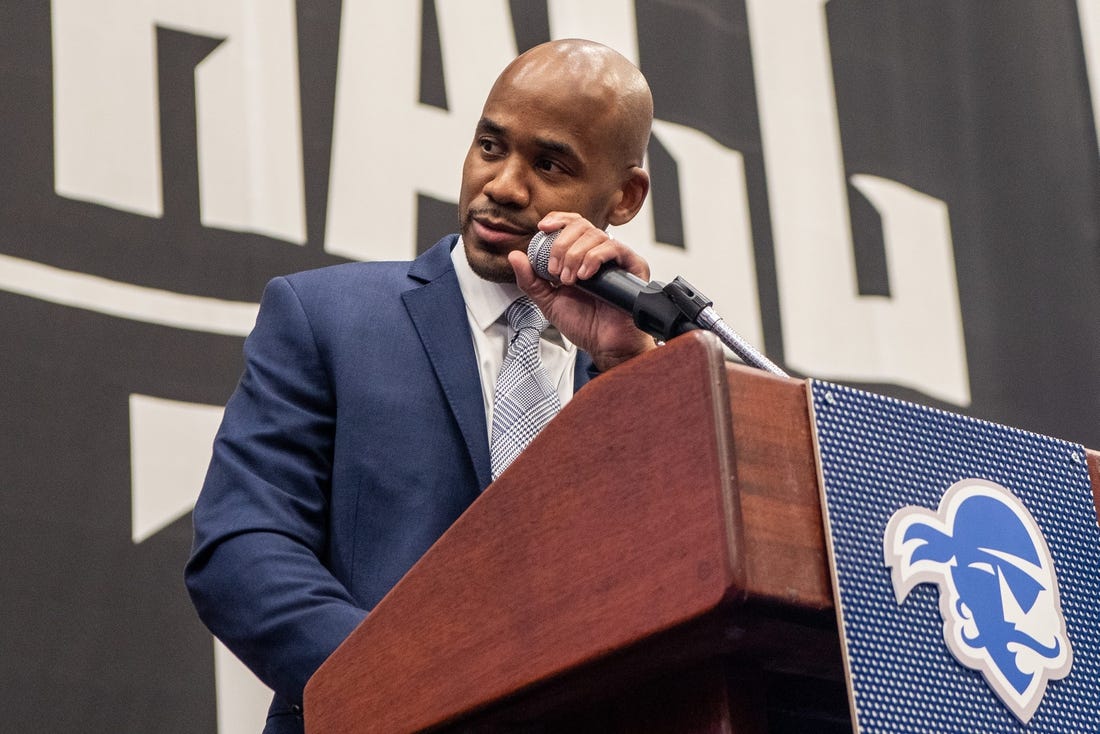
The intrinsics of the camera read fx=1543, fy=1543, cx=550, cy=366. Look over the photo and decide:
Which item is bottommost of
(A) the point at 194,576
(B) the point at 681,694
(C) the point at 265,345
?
(B) the point at 681,694

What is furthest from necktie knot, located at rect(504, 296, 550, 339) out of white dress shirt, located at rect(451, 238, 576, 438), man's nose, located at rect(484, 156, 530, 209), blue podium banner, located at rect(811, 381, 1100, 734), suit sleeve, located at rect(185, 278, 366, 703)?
blue podium banner, located at rect(811, 381, 1100, 734)

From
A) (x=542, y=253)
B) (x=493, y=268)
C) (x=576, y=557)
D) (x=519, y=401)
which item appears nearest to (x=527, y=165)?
(x=493, y=268)

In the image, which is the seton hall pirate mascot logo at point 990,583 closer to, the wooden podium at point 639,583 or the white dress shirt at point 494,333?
the wooden podium at point 639,583

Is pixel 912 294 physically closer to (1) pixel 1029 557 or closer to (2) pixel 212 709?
(2) pixel 212 709

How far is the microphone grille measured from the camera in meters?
1.60

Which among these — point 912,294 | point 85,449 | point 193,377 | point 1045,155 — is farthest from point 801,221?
point 85,449

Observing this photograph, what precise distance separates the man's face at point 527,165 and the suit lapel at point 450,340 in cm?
6

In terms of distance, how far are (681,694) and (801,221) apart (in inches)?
96.8

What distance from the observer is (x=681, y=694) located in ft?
3.72

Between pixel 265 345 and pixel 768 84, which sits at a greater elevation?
pixel 768 84

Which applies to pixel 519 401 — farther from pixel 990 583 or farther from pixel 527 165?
pixel 990 583

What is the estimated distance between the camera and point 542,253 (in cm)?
161

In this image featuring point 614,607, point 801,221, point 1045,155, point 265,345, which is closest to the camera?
point 614,607

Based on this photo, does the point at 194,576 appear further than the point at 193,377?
No
